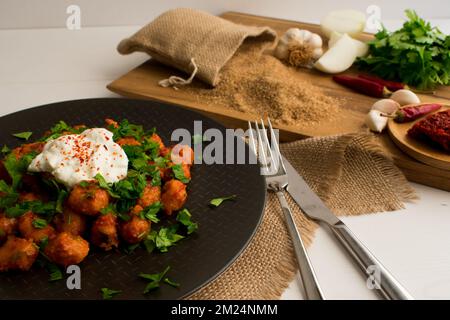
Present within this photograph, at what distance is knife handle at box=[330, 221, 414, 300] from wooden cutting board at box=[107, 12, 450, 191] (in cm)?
45

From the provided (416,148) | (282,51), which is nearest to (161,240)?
(416,148)

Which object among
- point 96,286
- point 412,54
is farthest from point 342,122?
point 96,286

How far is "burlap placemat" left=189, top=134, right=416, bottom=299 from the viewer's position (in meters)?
1.38

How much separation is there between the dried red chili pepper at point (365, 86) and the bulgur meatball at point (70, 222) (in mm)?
1390

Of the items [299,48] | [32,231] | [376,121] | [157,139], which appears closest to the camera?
[32,231]

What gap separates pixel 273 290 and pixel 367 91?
1.18 m

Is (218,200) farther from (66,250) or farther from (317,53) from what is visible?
(317,53)

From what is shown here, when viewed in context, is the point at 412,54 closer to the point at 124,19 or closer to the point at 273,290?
the point at 273,290

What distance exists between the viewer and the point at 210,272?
1.22m

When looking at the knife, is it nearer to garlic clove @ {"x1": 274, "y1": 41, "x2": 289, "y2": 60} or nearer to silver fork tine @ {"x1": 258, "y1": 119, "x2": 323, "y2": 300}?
silver fork tine @ {"x1": 258, "y1": 119, "x2": 323, "y2": 300}

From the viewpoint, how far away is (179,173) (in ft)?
4.93

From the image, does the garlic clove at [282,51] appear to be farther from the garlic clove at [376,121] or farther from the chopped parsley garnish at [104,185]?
the chopped parsley garnish at [104,185]

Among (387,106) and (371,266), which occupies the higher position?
(387,106)

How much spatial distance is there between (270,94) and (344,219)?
2.30 feet
